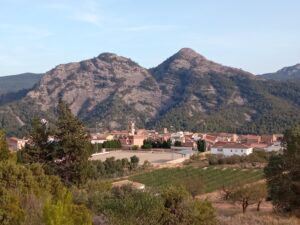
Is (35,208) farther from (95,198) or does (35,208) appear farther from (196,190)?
(196,190)

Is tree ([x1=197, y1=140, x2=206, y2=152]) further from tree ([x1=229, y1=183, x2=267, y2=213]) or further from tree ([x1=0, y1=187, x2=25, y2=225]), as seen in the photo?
tree ([x1=0, y1=187, x2=25, y2=225])

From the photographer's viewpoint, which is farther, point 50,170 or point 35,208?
point 50,170

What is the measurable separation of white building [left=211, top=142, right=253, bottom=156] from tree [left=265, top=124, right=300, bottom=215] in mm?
57008

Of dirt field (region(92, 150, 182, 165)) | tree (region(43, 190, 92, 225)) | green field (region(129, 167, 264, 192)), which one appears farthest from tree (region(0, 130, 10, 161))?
dirt field (region(92, 150, 182, 165))

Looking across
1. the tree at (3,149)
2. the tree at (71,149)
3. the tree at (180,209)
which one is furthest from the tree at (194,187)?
the tree at (180,209)

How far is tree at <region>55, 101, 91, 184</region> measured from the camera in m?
25.7

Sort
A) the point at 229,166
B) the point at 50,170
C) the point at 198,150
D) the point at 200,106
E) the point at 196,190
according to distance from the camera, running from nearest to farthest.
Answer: the point at 50,170 → the point at 196,190 → the point at 229,166 → the point at 198,150 → the point at 200,106

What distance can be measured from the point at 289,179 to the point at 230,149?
196 ft

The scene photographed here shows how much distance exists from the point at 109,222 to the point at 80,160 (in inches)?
462

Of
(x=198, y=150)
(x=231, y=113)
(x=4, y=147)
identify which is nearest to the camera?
(x=4, y=147)

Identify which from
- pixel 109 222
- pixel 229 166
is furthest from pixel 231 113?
pixel 109 222

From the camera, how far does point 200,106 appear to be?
184 meters

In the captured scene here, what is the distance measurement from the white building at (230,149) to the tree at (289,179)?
2244 inches

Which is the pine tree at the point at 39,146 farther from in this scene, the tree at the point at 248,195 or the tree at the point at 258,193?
the tree at the point at 258,193
